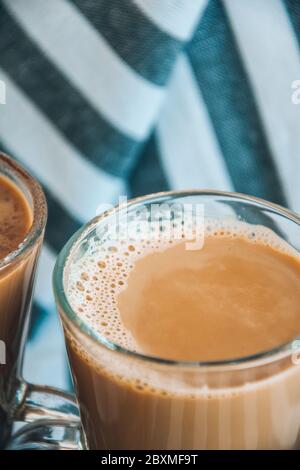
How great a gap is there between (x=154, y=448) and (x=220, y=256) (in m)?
0.17

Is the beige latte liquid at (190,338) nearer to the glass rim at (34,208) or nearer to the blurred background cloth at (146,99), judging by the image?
the glass rim at (34,208)

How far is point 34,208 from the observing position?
78 centimetres

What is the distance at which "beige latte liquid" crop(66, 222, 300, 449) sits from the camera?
57cm

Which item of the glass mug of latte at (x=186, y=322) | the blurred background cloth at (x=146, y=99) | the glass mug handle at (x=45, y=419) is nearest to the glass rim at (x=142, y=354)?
the glass mug of latte at (x=186, y=322)

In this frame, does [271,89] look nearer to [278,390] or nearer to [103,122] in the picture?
[103,122]

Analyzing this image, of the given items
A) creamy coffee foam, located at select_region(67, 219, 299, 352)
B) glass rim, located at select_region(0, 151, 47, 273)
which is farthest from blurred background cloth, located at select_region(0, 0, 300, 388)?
creamy coffee foam, located at select_region(67, 219, 299, 352)

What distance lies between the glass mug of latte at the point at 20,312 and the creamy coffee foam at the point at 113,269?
0.19ft

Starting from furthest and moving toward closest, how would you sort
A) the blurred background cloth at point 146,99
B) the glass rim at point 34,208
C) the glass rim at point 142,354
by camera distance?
the blurred background cloth at point 146,99 → the glass rim at point 34,208 → the glass rim at point 142,354

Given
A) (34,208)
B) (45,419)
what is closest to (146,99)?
(34,208)

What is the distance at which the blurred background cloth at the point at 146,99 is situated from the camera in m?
1.22

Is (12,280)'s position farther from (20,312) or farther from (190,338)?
(190,338)

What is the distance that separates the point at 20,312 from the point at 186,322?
195mm

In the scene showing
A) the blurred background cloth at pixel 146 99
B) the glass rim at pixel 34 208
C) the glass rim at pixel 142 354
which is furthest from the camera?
the blurred background cloth at pixel 146 99

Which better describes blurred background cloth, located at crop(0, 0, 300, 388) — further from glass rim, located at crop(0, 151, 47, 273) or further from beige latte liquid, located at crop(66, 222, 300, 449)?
beige latte liquid, located at crop(66, 222, 300, 449)
